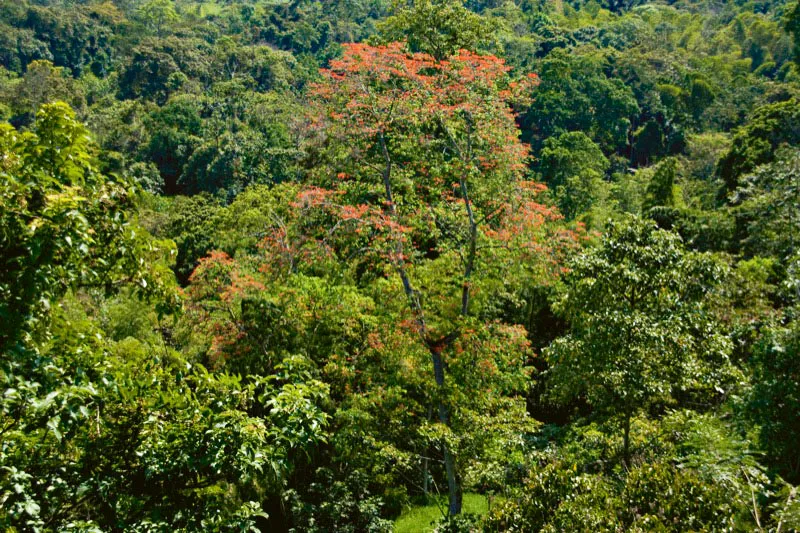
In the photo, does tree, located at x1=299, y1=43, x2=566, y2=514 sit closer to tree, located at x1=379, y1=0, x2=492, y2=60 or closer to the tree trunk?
the tree trunk

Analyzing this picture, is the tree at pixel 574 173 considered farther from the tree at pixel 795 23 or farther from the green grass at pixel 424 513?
the green grass at pixel 424 513

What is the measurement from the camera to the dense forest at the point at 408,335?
2854 mm

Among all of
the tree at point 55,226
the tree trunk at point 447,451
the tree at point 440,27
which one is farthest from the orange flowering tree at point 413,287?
the tree at point 440,27

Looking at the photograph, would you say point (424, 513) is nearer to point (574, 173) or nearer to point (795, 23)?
point (574, 173)

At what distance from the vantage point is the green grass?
9039mm

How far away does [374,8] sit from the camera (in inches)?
2736

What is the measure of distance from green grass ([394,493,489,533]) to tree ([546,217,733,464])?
370cm

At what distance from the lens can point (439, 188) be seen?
33.0 ft

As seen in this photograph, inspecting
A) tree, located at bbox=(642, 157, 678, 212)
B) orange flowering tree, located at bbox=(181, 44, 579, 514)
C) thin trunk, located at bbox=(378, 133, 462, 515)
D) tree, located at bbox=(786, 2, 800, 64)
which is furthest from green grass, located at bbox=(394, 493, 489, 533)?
tree, located at bbox=(786, 2, 800, 64)

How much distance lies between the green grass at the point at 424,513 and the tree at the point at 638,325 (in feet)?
12.1

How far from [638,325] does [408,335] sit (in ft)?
11.8

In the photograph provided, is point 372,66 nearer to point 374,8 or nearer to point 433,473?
point 433,473

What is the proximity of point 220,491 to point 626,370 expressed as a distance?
16.6 feet

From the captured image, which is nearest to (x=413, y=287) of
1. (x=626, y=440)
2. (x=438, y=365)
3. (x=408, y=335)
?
(x=408, y=335)
